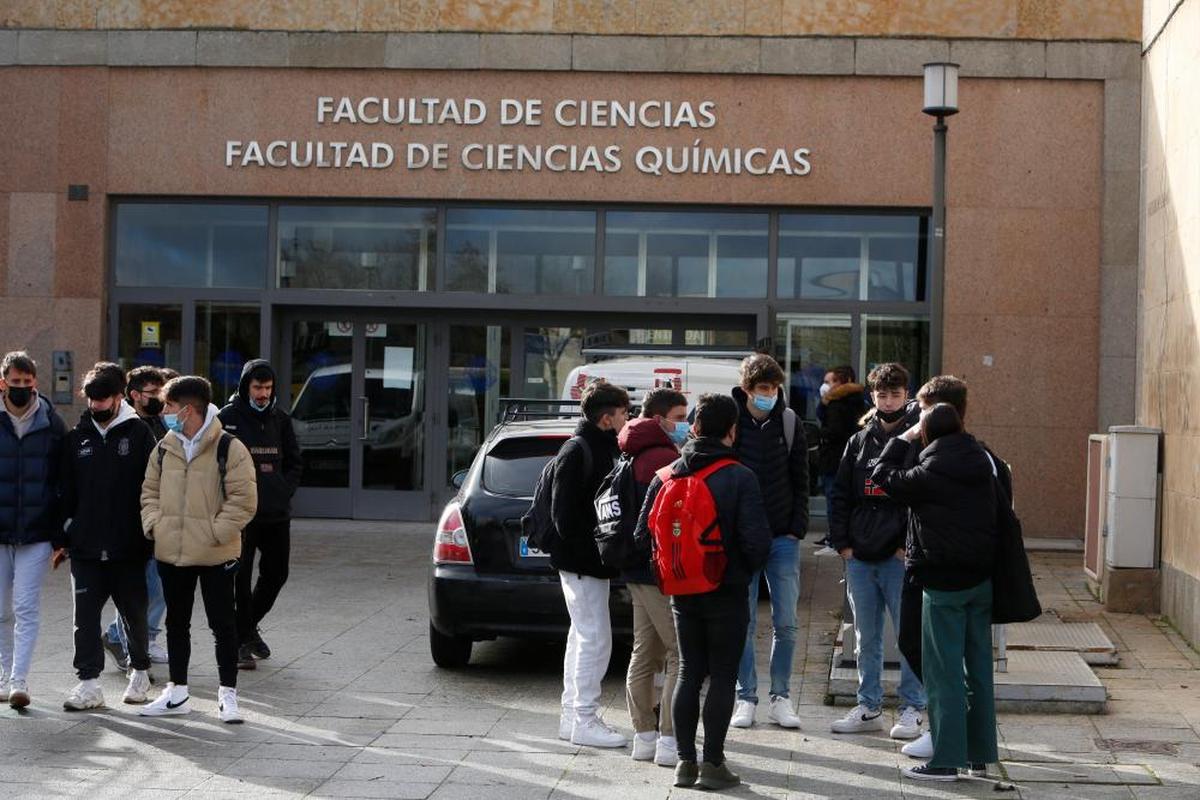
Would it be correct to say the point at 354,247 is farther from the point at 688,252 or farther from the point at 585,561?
the point at 585,561

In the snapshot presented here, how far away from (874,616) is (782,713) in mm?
658

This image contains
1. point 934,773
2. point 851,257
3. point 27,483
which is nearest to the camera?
point 934,773

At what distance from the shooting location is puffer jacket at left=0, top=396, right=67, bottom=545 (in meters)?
8.20

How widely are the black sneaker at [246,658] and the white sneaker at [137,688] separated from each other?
1019 millimetres

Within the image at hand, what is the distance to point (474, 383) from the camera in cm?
1773

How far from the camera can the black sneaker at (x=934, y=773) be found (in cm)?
680

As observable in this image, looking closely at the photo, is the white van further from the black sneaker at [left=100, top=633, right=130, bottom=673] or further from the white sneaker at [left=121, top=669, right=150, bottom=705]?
the white sneaker at [left=121, top=669, right=150, bottom=705]

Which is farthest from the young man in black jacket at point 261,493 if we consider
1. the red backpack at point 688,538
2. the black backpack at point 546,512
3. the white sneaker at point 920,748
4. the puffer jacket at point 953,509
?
the puffer jacket at point 953,509

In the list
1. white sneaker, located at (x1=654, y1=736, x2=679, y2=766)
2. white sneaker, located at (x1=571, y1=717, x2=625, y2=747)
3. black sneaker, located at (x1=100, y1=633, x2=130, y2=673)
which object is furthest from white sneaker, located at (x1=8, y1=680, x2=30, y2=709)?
white sneaker, located at (x1=654, y1=736, x2=679, y2=766)

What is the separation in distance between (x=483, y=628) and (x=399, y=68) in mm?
9391

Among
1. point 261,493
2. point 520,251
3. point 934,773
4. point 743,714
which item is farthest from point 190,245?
point 934,773

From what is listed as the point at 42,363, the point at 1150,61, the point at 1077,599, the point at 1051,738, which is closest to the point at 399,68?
the point at 42,363

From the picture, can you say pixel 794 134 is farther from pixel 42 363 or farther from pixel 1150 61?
pixel 42 363

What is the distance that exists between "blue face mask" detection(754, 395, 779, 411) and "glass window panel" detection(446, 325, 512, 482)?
32.2 feet
